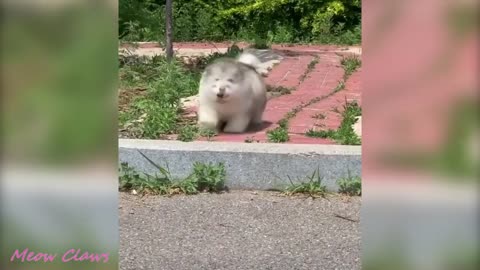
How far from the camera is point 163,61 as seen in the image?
736cm

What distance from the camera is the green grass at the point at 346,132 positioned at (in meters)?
4.71

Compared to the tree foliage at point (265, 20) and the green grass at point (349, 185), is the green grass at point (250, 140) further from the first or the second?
the tree foliage at point (265, 20)

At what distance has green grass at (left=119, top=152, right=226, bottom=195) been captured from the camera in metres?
4.29

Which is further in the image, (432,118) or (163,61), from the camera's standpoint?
(163,61)

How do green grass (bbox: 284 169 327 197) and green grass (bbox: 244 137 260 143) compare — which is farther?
green grass (bbox: 244 137 260 143)

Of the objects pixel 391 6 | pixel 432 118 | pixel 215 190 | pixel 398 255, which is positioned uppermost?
pixel 391 6

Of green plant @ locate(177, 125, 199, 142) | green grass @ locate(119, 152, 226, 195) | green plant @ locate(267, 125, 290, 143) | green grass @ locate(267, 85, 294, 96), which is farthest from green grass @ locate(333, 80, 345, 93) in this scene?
green grass @ locate(119, 152, 226, 195)

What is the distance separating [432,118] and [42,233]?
55 cm

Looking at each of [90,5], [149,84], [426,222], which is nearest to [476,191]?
[426,222]

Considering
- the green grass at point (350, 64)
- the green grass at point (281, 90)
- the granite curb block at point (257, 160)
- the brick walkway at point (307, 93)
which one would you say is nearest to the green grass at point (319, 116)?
the brick walkway at point (307, 93)

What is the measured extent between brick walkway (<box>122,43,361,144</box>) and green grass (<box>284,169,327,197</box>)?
0.66 m

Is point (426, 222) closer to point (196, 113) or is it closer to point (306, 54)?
point (196, 113)

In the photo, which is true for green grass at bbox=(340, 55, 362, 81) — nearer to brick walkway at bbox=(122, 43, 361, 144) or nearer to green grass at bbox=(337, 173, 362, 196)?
brick walkway at bbox=(122, 43, 361, 144)

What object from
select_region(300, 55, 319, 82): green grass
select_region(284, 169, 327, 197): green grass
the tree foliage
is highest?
the tree foliage
